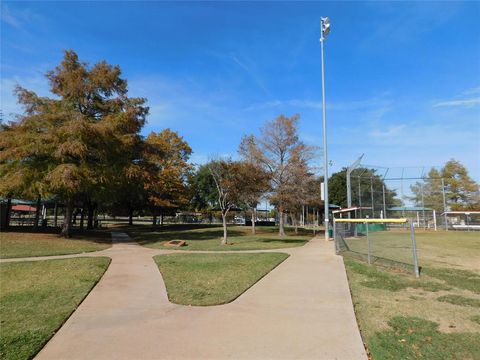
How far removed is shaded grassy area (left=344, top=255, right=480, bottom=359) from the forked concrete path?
1.01ft

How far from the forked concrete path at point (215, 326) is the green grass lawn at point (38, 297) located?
23cm

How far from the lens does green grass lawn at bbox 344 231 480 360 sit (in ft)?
15.6

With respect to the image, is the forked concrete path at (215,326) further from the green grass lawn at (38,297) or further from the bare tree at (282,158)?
the bare tree at (282,158)

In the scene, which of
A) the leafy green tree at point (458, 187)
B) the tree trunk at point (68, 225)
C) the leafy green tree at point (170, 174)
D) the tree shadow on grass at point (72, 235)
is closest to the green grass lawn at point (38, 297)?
the tree shadow on grass at point (72, 235)

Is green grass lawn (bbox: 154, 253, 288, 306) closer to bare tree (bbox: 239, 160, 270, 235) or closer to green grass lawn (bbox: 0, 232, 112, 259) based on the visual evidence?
green grass lawn (bbox: 0, 232, 112, 259)

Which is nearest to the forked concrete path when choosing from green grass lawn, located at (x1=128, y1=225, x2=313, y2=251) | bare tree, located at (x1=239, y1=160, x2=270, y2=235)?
green grass lawn, located at (x1=128, y1=225, x2=313, y2=251)

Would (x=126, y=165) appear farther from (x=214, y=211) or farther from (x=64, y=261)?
(x=214, y=211)

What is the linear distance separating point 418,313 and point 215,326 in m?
3.33

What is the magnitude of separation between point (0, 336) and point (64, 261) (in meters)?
7.50

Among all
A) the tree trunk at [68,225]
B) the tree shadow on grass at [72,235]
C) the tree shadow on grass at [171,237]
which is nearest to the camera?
the tree shadow on grass at [72,235]

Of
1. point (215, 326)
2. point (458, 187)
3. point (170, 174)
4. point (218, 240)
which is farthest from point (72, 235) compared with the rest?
point (458, 187)

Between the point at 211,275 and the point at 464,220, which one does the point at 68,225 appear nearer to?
the point at 211,275

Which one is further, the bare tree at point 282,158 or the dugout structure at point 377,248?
the bare tree at point 282,158

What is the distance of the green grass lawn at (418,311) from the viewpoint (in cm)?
476
